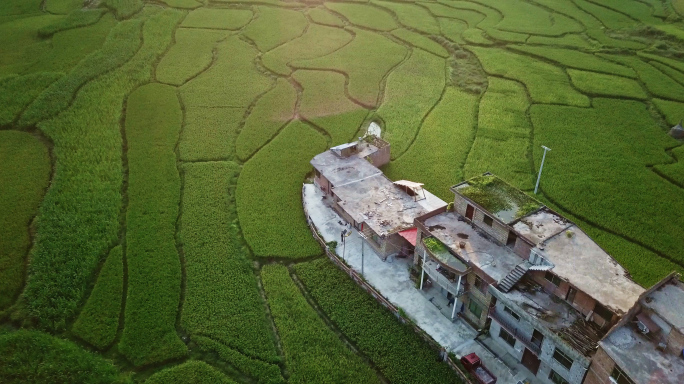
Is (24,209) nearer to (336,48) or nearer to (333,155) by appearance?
(333,155)

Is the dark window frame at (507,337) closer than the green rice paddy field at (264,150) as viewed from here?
Yes

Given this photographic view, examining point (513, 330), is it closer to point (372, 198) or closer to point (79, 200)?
point (372, 198)

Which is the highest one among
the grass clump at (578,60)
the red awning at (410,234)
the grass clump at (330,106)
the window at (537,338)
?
the grass clump at (578,60)

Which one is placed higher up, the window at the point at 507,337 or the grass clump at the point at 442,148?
the grass clump at the point at 442,148

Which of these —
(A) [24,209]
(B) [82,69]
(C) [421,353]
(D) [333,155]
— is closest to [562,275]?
(C) [421,353]

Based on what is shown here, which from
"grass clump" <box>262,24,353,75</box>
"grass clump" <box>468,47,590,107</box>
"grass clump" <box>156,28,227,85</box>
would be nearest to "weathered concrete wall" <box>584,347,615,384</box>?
"grass clump" <box>468,47,590,107</box>

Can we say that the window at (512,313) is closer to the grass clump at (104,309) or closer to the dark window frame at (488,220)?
the dark window frame at (488,220)

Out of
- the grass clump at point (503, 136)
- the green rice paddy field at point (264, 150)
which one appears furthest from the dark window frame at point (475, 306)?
the grass clump at point (503, 136)
